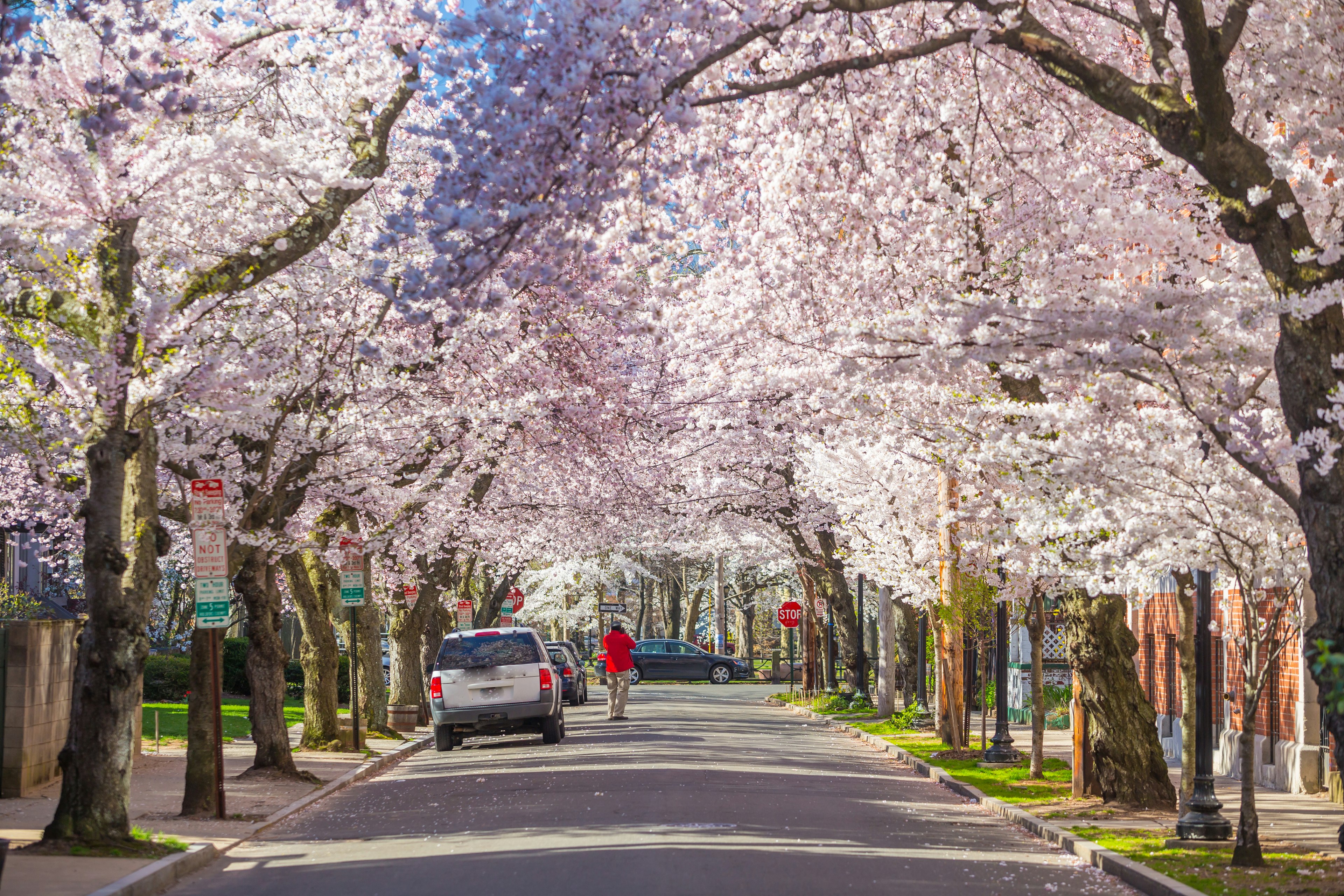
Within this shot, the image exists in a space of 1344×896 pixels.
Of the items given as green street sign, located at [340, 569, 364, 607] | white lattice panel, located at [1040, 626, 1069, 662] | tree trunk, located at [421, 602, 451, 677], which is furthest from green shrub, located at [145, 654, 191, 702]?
white lattice panel, located at [1040, 626, 1069, 662]

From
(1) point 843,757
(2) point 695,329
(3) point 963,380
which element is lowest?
(1) point 843,757

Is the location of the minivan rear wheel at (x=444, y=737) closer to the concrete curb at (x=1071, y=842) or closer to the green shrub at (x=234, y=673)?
the concrete curb at (x=1071, y=842)

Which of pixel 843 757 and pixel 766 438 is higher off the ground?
pixel 766 438

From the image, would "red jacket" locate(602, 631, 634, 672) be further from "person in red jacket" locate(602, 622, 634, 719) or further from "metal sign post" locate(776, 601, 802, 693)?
"metal sign post" locate(776, 601, 802, 693)

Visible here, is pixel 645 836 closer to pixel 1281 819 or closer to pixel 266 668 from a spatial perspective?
pixel 1281 819

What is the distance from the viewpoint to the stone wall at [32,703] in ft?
52.9

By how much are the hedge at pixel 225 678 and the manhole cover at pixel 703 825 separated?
24.0 metres

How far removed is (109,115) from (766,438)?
2549 cm

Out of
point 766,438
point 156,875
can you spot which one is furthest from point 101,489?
point 766,438

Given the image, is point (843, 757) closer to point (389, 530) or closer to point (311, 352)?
point (389, 530)

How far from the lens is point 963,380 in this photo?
624 inches

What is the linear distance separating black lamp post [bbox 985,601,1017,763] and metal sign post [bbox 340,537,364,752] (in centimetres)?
934

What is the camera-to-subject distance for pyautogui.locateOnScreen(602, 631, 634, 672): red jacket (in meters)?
31.2

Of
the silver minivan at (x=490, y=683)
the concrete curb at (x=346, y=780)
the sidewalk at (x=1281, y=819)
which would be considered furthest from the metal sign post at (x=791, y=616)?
the sidewalk at (x=1281, y=819)
